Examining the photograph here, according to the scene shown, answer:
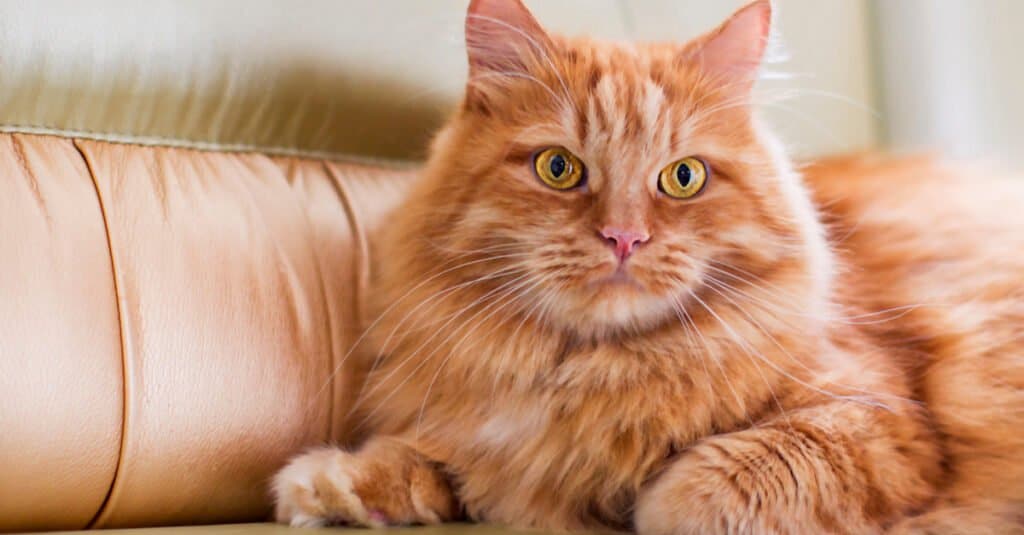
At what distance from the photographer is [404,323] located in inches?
61.9

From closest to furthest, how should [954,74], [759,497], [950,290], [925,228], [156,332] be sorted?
[759,497]
[156,332]
[950,290]
[925,228]
[954,74]

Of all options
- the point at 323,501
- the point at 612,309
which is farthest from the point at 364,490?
the point at 612,309

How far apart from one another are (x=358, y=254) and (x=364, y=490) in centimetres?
58

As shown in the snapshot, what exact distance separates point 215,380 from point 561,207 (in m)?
0.60

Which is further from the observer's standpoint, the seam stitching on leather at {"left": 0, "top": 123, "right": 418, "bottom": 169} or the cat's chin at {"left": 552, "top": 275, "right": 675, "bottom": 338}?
the seam stitching on leather at {"left": 0, "top": 123, "right": 418, "bottom": 169}

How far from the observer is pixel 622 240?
130cm

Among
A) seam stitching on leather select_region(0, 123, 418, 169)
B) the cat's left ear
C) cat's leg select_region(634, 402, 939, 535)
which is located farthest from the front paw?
seam stitching on leather select_region(0, 123, 418, 169)

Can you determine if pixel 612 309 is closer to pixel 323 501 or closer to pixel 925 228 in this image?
pixel 323 501

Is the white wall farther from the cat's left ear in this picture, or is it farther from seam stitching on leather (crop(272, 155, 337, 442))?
seam stitching on leather (crop(272, 155, 337, 442))

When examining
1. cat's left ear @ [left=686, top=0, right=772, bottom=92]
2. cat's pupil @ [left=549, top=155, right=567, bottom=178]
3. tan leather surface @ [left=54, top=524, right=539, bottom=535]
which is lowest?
tan leather surface @ [left=54, top=524, right=539, bottom=535]

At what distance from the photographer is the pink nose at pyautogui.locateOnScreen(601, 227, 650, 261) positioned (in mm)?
1299

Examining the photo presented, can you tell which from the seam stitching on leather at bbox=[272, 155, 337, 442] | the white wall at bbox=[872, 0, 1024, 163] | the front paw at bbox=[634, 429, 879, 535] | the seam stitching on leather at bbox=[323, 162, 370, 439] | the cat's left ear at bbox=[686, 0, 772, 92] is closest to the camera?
the front paw at bbox=[634, 429, 879, 535]

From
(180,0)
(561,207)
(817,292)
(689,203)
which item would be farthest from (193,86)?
(817,292)

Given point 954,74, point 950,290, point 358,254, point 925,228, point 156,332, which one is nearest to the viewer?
point 156,332
